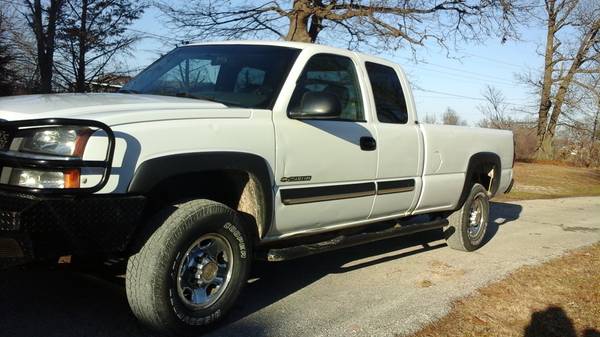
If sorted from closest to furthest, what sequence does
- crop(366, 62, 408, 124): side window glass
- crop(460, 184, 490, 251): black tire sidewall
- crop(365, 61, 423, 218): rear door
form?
crop(365, 61, 423, 218): rear door → crop(366, 62, 408, 124): side window glass → crop(460, 184, 490, 251): black tire sidewall

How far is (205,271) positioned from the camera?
3.81 meters

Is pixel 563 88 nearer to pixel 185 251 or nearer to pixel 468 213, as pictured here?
pixel 468 213

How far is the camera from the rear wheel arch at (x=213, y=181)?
11.2 ft

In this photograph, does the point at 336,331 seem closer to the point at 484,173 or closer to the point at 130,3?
the point at 484,173

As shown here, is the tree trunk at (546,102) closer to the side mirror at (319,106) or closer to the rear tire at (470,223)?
the rear tire at (470,223)

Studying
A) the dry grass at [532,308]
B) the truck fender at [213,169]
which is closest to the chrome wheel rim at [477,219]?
the dry grass at [532,308]

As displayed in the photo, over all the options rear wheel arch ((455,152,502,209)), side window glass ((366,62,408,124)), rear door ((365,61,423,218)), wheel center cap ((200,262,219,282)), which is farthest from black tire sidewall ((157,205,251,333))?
rear wheel arch ((455,152,502,209))

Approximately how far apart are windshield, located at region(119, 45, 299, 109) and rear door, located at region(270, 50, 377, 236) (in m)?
0.15

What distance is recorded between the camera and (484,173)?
7.45m

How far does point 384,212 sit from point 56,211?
10.3 feet

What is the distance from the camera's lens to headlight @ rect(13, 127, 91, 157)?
3137 millimetres

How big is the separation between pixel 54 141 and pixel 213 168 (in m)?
0.97

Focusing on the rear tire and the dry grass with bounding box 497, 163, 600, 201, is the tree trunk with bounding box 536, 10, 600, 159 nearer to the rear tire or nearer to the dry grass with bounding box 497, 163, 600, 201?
the dry grass with bounding box 497, 163, 600, 201

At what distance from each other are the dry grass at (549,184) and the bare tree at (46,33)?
14534mm
